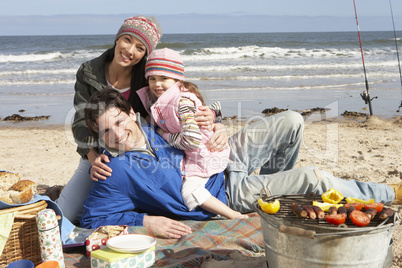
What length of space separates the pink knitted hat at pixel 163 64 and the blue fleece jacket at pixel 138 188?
1.51 ft

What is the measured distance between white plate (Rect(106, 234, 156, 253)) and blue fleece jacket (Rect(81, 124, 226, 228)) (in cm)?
51

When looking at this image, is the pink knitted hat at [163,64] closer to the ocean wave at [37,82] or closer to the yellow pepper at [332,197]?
the yellow pepper at [332,197]

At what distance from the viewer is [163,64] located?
354 cm

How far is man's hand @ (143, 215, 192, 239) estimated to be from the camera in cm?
327

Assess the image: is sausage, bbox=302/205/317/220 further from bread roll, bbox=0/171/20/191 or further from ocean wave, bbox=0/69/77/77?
ocean wave, bbox=0/69/77/77

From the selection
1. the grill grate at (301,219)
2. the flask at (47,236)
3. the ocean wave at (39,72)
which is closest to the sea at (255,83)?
the ocean wave at (39,72)

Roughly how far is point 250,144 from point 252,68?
11454 mm

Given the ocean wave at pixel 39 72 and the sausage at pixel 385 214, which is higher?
the ocean wave at pixel 39 72

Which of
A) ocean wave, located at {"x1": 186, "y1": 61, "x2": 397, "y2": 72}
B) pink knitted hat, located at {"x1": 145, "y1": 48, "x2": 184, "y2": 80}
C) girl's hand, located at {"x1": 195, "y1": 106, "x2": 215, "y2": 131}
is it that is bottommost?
girl's hand, located at {"x1": 195, "y1": 106, "x2": 215, "y2": 131}

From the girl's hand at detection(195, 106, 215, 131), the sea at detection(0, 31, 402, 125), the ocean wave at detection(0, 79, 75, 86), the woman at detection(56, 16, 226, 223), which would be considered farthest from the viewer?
the ocean wave at detection(0, 79, 75, 86)

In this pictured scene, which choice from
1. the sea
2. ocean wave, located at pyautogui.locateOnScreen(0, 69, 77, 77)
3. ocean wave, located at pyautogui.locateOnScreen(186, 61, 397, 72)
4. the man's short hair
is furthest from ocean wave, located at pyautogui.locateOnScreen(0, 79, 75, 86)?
the man's short hair

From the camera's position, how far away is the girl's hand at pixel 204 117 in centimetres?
347

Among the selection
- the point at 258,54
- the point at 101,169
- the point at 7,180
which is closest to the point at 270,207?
the point at 101,169

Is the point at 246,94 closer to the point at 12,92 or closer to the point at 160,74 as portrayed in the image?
the point at 12,92
